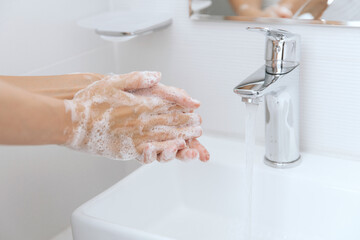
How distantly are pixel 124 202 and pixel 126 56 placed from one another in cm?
40

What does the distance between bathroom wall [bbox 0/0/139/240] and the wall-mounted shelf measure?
0.06m

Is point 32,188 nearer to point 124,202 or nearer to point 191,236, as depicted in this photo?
point 124,202

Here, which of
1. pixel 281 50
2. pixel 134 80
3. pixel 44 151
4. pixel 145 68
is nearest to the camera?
pixel 134 80

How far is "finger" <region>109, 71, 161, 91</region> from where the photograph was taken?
0.79 metres

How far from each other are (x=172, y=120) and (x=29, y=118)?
0.86ft

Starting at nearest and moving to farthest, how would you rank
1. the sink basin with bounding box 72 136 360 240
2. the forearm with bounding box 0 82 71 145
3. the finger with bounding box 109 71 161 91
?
the forearm with bounding box 0 82 71 145
the finger with bounding box 109 71 161 91
the sink basin with bounding box 72 136 360 240

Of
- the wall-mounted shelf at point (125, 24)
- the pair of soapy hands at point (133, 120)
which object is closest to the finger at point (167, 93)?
the pair of soapy hands at point (133, 120)

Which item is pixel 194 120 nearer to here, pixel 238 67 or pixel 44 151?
pixel 238 67

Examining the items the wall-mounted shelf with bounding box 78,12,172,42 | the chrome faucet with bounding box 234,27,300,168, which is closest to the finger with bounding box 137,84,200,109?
the chrome faucet with bounding box 234,27,300,168

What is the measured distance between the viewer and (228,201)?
1041 mm

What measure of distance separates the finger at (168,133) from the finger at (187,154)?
3cm

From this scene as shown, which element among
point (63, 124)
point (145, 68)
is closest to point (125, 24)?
point (145, 68)

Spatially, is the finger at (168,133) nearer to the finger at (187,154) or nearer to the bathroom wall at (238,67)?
the finger at (187,154)

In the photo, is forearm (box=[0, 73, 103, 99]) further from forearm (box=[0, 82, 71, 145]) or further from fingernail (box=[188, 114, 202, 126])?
fingernail (box=[188, 114, 202, 126])
